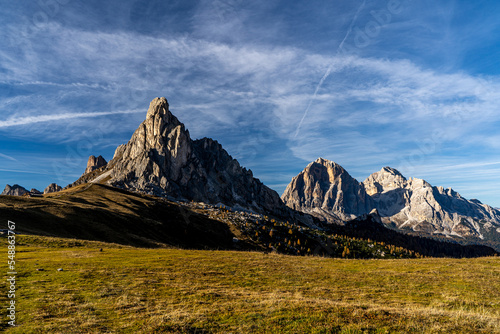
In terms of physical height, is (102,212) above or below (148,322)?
above

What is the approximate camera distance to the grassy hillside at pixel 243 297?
1504 centimetres

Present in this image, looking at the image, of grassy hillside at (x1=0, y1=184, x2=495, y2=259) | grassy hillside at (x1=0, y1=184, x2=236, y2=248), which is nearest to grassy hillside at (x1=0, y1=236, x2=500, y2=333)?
grassy hillside at (x1=0, y1=184, x2=236, y2=248)

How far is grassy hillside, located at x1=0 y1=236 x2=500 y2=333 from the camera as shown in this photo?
49.3 feet

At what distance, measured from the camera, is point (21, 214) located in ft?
227

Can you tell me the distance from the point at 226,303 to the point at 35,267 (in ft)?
76.2

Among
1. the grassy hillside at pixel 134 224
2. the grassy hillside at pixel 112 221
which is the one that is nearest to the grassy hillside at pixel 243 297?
the grassy hillside at pixel 112 221

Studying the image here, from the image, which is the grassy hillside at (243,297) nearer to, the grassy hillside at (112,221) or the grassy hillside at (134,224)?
the grassy hillside at (112,221)

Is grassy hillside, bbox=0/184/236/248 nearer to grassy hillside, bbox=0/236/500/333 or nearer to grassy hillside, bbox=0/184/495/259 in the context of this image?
grassy hillside, bbox=0/184/495/259

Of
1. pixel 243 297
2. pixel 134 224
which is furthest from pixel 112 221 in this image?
pixel 243 297

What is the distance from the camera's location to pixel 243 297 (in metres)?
21.3

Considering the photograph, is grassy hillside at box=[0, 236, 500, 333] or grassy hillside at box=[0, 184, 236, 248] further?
grassy hillside at box=[0, 184, 236, 248]

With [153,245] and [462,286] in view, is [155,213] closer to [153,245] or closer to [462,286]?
[153,245]

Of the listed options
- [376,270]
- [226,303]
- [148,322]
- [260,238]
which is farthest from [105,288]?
[260,238]

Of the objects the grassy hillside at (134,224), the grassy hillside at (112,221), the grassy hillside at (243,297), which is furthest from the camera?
the grassy hillside at (134,224)
